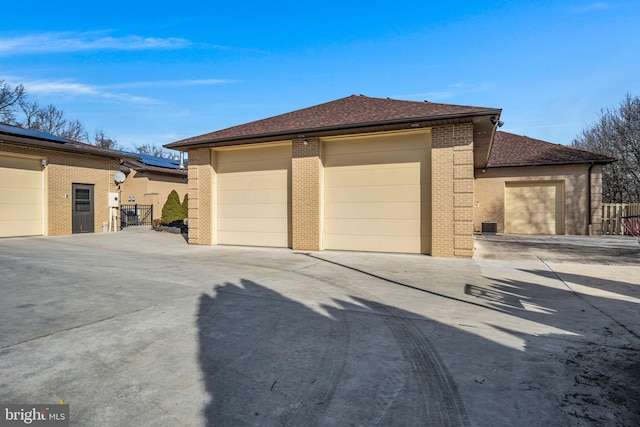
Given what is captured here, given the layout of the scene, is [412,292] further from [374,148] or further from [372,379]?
[374,148]

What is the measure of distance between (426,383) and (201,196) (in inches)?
496

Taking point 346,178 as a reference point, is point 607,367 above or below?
below

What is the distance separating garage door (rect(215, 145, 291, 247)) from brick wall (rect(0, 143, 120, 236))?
26.0 ft

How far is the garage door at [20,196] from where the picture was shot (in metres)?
14.7

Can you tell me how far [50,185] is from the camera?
626 inches

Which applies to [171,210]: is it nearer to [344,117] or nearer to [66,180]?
[66,180]

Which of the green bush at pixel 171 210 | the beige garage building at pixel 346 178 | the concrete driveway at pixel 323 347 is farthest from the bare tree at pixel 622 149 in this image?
the green bush at pixel 171 210

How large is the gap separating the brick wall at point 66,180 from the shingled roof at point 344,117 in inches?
248

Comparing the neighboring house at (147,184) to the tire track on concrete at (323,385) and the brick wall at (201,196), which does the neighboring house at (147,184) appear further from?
the tire track on concrete at (323,385)

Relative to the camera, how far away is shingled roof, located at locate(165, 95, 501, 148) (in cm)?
1027

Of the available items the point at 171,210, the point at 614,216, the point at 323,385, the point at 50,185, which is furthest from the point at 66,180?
the point at 614,216

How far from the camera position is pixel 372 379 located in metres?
3.11

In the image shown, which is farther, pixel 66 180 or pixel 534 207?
pixel 534 207

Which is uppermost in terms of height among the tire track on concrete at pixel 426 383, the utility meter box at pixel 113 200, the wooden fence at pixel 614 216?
the utility meter box at pixel 113 200
